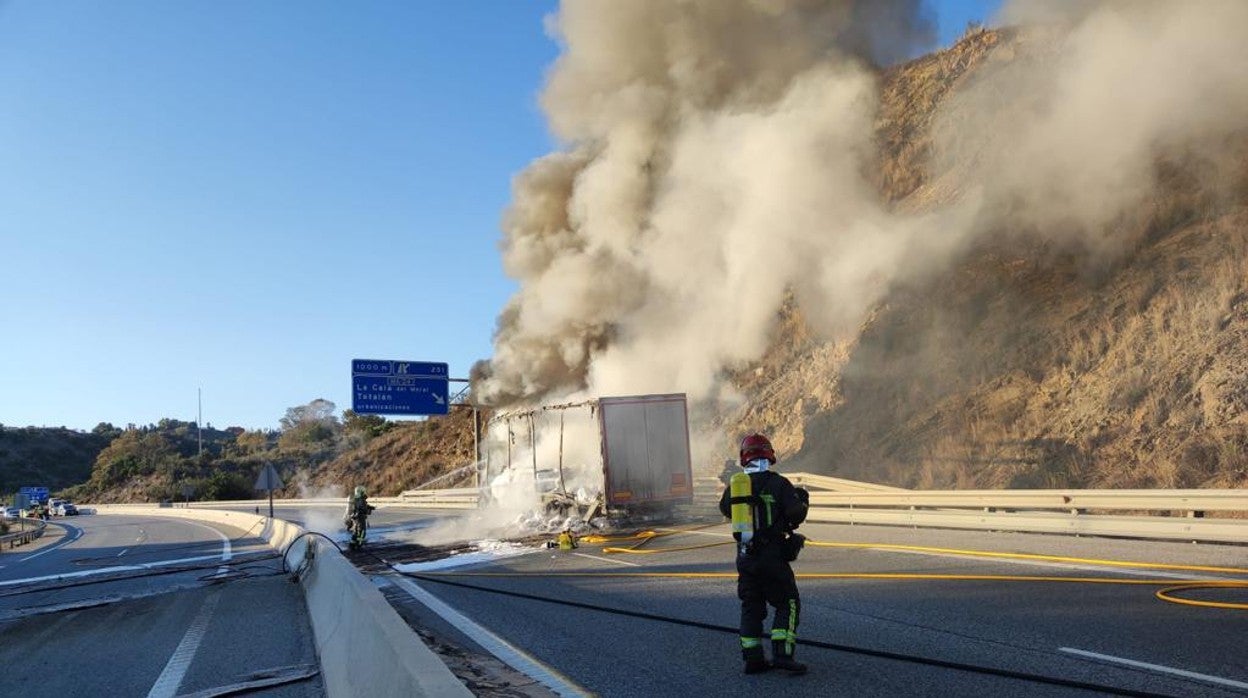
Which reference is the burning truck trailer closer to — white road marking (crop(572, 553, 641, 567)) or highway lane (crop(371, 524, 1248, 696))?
white road marking (crop(572, 553, 641, 567))

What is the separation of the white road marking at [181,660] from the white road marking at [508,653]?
6.39ft

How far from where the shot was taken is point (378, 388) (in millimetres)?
30234

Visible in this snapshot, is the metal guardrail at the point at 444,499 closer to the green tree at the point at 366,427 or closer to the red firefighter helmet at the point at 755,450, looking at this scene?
the red firefighter helmet at the point at 755,450

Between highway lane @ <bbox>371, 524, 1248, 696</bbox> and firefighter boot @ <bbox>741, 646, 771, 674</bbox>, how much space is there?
10 centimetres

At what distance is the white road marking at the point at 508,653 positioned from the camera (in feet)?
17.0

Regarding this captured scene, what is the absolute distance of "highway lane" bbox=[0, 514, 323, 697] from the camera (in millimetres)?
6320

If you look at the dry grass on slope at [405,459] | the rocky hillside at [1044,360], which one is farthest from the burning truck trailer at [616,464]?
the dry grass on slope at [405,459]

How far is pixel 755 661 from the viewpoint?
5184 millimetres

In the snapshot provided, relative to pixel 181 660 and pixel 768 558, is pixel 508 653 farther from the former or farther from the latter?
pixel 181 660

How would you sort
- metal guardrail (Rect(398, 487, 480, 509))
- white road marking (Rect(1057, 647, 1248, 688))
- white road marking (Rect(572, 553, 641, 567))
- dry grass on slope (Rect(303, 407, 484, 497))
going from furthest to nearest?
1. dry grass on slope (Rect(303, 407, 484, 497))
2. metal guardrail (Rect(398, 487, 480, 509))
3. white road marking (Rect(572, 553, 641, 567))
4. white road marking (Rect(1057, 647, 1248, 688))

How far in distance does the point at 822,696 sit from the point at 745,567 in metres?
0.76

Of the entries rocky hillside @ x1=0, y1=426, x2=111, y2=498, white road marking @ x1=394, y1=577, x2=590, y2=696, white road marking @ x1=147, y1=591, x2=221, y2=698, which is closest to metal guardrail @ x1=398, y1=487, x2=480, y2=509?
white road marking @ x1=147, y1=591, x2=221, y2=698

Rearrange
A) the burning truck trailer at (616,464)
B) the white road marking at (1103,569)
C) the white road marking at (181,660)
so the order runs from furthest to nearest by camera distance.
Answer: the burning truck trailer at (616,464) → the white road marking at (1103,569) → the white road marking at (181,660)

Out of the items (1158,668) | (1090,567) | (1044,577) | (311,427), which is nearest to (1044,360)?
(1090,567)
